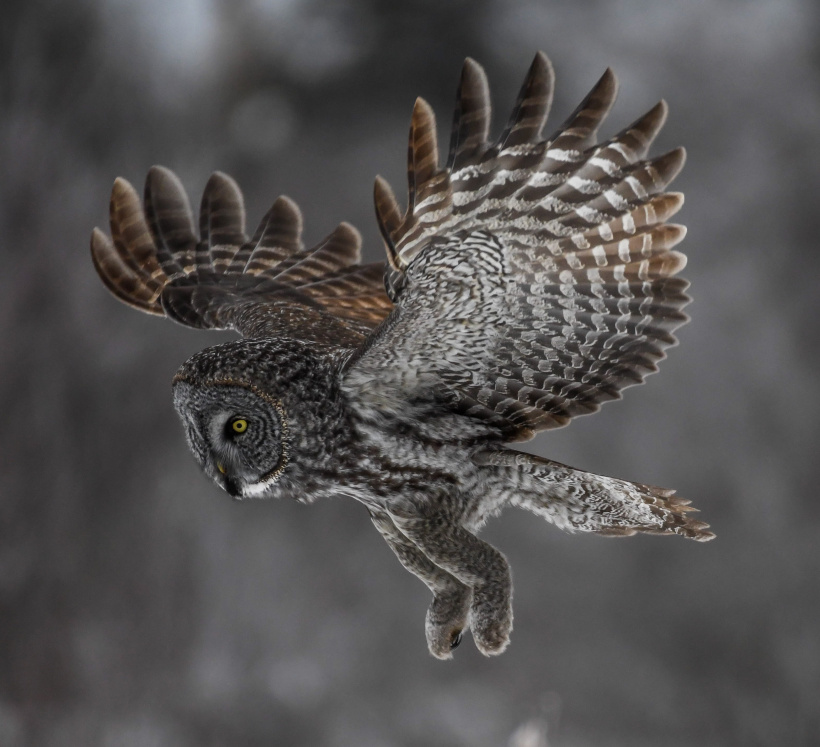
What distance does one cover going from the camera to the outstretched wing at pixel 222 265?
1.84 metres

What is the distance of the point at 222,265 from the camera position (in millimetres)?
1978

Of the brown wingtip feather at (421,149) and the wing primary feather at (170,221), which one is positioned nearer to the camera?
the brown wingtip feather at (421,149)

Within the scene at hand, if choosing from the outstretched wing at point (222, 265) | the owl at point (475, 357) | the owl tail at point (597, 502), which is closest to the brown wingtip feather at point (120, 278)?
the outstretched wing at point (222, 265)

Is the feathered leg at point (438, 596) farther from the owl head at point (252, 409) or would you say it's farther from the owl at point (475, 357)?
the owl head at point (252, 409)

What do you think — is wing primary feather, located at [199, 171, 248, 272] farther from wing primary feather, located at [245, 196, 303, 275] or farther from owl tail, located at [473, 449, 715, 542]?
owl tail, located at [473, 449, 715, 542]

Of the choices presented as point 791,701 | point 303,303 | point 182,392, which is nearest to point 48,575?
point 303,303

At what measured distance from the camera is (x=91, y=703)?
131 inches

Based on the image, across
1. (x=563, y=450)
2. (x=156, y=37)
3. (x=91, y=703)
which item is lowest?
(x=91, y=703)

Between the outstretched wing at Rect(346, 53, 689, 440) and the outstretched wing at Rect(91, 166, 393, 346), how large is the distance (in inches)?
17.1

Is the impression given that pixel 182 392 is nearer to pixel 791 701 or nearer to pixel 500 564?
pixel 500 564

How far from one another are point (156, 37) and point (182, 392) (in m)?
2.10

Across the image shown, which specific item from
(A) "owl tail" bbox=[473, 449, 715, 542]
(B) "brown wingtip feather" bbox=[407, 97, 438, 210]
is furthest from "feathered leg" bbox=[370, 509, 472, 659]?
(B) "brown wingtip feather" bbox=[407, 97, 438, 210]

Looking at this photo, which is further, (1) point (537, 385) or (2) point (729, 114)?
(2) point (729, 114)

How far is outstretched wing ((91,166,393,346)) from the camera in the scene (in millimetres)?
1841
